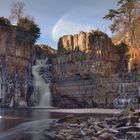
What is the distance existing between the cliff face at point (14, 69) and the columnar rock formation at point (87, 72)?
19.2 feet

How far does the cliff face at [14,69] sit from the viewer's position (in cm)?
7200

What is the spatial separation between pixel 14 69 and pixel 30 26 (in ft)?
40.4

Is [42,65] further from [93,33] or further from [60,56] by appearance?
[93,33]

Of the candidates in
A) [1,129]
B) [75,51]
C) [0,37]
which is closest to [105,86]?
[75,51]

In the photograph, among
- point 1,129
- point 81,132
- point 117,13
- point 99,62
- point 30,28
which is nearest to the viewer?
point 81,132

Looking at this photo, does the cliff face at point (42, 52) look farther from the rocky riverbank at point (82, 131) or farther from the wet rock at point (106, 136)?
the wet rock at point (106, 136)

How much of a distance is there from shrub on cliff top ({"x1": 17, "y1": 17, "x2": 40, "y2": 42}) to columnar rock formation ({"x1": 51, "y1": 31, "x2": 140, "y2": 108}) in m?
9.30

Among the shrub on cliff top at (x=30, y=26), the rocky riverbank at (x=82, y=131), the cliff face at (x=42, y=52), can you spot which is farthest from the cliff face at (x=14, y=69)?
the rocky riverbank at (x=82, y=131)

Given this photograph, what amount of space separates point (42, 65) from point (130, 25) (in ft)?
65.7

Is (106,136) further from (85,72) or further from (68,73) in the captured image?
(68,73)

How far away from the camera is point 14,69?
73.9 meters

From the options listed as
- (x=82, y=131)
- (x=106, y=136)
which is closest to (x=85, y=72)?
(x=82, y=131)

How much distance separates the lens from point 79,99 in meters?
70.5

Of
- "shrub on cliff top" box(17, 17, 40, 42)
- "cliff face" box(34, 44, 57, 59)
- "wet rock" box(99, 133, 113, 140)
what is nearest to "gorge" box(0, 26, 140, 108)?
A: "shrub on cliff top" box(17, 17, 40, 42)
